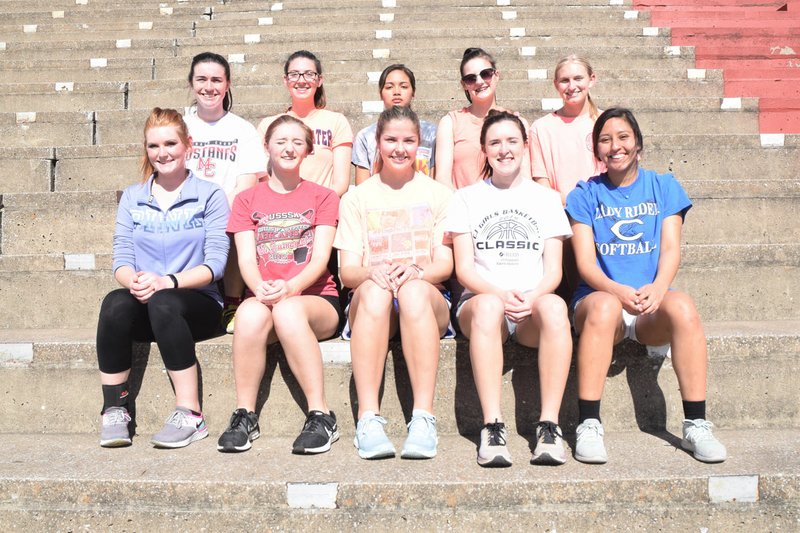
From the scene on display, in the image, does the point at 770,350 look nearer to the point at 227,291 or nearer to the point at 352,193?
the point at 352,193

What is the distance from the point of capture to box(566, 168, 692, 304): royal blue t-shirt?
2312 mm

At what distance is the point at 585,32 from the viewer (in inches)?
207

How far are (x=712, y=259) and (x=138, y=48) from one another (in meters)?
4.27

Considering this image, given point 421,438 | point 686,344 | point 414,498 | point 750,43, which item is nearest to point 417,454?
point 421,438

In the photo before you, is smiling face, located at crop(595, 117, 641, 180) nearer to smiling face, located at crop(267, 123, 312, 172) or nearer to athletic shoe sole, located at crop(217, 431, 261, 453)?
smiling face, located at crop(267, 123, 312, 172)

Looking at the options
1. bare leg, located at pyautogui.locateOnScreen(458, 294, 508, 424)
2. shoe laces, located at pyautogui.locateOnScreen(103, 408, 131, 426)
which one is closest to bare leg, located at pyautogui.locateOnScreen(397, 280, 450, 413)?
bare leg, located at pyautogui.locateOnScreen(458, 294, 508, 424)

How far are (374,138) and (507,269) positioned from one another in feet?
3.32

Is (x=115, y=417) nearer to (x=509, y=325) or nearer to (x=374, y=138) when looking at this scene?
(x=509, y=325)

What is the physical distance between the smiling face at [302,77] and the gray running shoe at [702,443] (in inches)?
77.5

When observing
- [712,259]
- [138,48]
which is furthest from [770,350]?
[138,48]

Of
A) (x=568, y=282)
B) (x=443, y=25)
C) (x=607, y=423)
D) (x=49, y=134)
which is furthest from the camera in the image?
(x=443, y=25)

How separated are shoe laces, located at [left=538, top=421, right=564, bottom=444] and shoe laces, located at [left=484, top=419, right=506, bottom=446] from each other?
0.37 ft

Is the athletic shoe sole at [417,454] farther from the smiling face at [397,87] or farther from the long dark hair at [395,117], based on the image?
the smiling face at [397,87]

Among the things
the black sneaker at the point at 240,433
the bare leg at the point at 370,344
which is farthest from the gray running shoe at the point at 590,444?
the black sneaker at the point at 240,433
